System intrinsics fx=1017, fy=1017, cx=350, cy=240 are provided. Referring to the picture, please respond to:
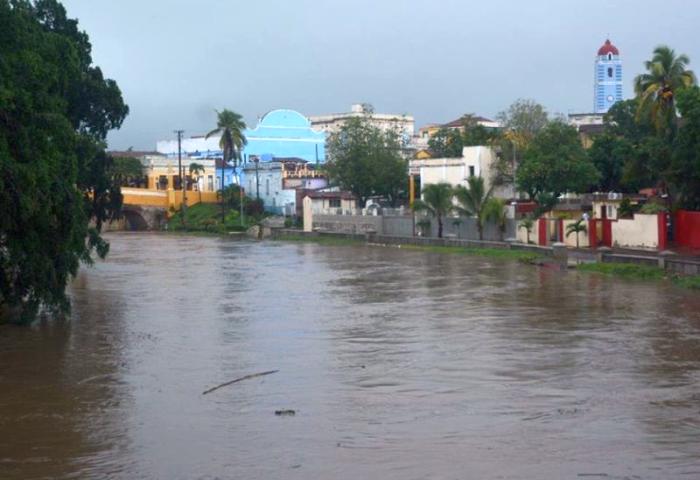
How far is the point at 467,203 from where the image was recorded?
4809 centimetres

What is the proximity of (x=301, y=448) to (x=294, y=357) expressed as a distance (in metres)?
6.19

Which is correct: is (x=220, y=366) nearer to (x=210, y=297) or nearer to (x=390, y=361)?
(x=390, y=361)

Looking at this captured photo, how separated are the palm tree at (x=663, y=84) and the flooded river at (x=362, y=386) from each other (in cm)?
1425

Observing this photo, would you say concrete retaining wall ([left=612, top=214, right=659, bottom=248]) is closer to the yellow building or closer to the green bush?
the green bush

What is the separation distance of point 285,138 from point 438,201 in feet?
153

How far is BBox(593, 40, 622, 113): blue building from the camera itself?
103312 millimetres

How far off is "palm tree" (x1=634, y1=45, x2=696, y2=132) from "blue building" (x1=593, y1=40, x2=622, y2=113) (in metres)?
63.5

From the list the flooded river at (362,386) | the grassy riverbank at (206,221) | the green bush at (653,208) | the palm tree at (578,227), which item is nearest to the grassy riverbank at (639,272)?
the flooded river at (362,386)

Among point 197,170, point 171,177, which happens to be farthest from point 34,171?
point 171,177

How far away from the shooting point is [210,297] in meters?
28.2

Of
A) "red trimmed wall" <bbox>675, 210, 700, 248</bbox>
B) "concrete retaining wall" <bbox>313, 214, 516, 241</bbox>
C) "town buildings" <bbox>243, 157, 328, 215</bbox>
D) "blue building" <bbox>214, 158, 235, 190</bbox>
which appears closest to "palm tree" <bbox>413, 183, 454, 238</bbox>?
"concrete retaining wall" <bbox>313, 214, 516, 241</bbox>

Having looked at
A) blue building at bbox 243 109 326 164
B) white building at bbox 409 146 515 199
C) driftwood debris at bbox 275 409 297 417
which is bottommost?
driftwood debris at bbox 275 409 297 417

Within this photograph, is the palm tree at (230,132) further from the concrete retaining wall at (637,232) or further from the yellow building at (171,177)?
the concrete retaining wall at (637,232)

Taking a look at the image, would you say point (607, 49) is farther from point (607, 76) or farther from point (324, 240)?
point (324, 240)
